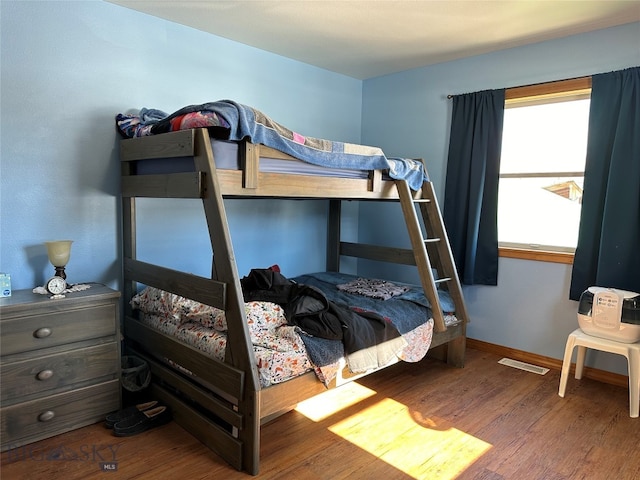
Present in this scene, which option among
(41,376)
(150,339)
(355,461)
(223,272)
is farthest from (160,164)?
(355,461)

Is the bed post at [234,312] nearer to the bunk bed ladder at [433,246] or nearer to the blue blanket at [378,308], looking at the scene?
the blue blanket at [378,308]

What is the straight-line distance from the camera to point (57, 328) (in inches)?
87.1

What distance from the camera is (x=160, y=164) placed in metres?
2.42

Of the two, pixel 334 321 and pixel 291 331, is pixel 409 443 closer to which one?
pixel 334 321

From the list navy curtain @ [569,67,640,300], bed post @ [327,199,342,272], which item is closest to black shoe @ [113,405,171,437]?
bed post @ [327,199,342,272]

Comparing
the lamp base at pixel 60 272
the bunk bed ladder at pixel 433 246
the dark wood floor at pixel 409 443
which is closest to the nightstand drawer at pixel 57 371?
the dark wood floor at pixel 409 443

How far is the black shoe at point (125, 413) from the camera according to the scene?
90.8 inches

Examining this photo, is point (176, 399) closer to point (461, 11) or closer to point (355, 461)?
point (355, 461)

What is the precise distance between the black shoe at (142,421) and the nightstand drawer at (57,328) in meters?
0.46

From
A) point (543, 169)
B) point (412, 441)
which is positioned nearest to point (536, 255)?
point (543, 169)

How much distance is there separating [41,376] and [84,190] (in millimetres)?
1085

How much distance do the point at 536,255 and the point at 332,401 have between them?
1.87 metres

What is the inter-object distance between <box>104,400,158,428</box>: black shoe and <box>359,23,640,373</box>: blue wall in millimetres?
2477

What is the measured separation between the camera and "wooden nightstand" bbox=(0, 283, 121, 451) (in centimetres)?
209
